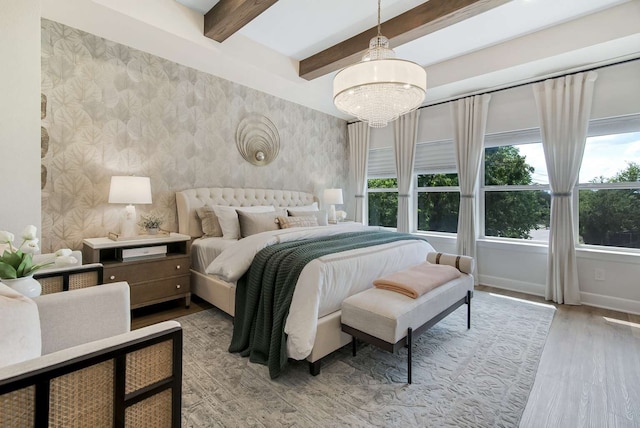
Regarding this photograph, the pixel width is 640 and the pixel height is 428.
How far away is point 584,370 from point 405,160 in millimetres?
3495

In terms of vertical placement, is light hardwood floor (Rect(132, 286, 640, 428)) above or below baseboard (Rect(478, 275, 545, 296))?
below

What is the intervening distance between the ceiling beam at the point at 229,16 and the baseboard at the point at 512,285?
4.22 meters

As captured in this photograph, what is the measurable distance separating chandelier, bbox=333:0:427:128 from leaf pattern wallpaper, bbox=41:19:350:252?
6.65 feet

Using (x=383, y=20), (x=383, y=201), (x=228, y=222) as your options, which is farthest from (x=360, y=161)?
(x=228, y=222)

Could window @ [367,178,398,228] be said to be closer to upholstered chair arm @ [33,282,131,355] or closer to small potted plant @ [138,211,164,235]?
small potted plant @ [138,211,164,235]

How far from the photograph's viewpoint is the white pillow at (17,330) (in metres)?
0.79

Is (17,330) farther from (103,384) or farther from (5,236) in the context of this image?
(5,236)

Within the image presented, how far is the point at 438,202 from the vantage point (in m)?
4.82

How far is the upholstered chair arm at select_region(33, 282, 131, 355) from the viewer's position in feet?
4.13

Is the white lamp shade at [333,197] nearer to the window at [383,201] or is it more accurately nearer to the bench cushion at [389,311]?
the window at [383,201]

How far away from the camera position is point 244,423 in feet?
5.18

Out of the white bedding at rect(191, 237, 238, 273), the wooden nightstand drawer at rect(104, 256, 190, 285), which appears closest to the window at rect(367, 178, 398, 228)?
the white bedding at rect(191, 237, 238, 273)

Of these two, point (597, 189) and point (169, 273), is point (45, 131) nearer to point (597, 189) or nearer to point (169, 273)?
point (169, 273)

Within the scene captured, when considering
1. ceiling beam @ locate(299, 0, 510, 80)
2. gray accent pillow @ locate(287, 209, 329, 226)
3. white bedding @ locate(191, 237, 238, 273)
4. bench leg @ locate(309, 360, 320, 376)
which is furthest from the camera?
gray accent pillow @ locate(287, 209, 329, 226)
